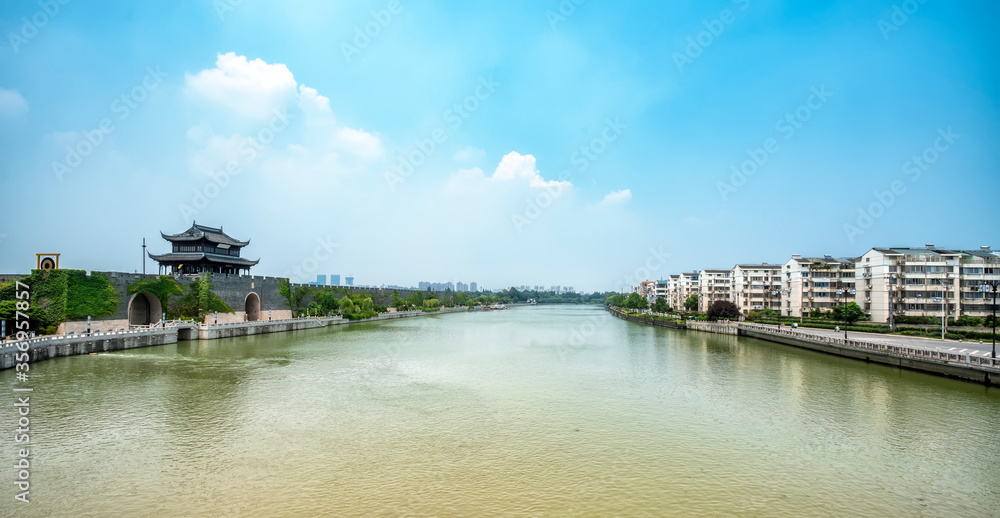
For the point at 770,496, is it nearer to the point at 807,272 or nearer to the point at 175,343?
the point at 175,343

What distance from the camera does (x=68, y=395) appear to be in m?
12.9

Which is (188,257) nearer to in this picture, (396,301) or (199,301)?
(199,301)

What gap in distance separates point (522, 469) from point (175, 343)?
81.3 ft

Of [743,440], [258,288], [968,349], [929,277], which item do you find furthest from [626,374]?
[258,288]

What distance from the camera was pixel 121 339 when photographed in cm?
2195

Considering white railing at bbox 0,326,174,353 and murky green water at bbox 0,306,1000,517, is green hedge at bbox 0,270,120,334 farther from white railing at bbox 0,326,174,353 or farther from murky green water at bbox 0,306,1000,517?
murky green water at bbox 0,306,1000,517

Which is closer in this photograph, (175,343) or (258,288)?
(175,343)

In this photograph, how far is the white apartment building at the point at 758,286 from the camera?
4566cm

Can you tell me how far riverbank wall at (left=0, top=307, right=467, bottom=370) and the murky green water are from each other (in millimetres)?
1055

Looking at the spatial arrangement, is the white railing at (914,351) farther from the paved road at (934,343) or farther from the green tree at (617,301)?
the green tree at (617,301)

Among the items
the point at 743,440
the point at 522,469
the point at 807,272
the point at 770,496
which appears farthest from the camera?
the point at 807,272

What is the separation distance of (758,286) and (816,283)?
7.22 meters

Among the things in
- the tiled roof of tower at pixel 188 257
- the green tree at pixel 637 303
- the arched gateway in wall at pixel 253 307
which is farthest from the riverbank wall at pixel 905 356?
the tiled roof of tower at pixel 188 257

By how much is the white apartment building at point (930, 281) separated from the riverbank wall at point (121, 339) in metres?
42.1
